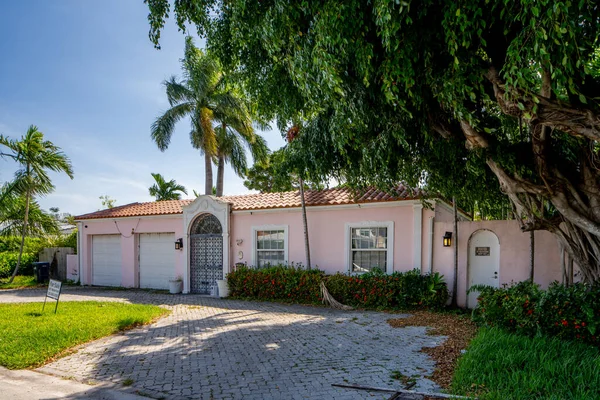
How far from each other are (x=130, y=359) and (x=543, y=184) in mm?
7352

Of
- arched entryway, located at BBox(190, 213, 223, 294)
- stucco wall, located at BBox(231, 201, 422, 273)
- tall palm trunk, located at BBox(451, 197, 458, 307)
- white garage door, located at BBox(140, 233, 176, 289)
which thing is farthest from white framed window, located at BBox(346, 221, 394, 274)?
white garage door, located at BBox(140, 233, 176, 289)

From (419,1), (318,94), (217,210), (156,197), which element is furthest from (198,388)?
(156,197)

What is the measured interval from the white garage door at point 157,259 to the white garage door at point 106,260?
134 centimetres

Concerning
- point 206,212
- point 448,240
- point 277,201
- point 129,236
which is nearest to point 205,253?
point 206,212

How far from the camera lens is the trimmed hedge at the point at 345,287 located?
10.3 metres

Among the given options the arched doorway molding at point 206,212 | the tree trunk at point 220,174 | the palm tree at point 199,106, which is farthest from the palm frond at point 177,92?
the arched doorway molding at point 206,212

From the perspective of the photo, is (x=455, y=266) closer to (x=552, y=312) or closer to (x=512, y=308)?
(x=512, y=308)

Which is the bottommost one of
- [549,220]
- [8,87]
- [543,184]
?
[549,220]

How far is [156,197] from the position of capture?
82.9 feet

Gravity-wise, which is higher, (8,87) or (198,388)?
(8,87)

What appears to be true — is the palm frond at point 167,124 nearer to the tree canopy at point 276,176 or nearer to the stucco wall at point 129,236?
the stucco wall at point 129,236

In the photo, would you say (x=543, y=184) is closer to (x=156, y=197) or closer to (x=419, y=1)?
(x=419, y=1)

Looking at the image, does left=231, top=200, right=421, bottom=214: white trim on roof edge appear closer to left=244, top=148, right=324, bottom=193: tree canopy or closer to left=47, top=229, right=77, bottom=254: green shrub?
left=244, top=148, right=324, bottom=193: tree canopy

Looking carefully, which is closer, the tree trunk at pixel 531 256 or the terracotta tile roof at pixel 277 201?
the tree trunk at pixel 531 256
